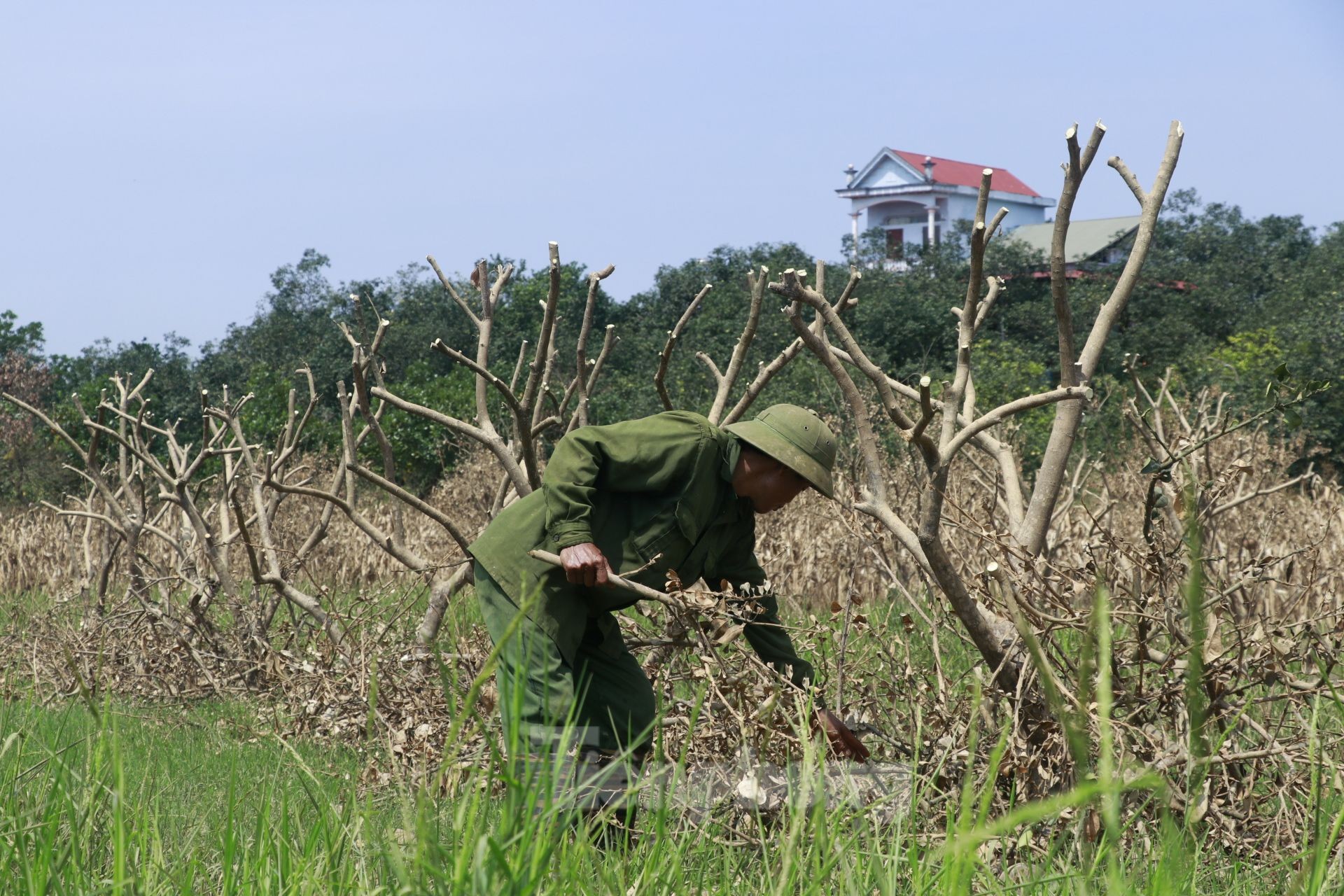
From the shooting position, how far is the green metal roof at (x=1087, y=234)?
178ft

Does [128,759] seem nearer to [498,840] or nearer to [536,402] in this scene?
[536,402]

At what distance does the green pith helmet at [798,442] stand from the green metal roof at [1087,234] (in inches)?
1991

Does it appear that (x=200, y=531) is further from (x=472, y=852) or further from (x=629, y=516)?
(x=472, y=852)

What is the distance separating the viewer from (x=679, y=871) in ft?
8.77

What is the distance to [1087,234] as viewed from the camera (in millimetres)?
57750

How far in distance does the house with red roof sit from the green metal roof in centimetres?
1610

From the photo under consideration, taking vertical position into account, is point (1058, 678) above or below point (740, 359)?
below

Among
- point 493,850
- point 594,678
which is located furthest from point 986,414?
point 493,850

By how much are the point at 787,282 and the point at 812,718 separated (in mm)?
1405

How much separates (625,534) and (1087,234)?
57.0 metres

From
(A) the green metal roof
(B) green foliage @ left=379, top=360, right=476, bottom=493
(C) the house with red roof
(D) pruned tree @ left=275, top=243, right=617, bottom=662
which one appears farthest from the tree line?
(C) the house with red roof

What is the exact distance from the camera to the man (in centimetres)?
421

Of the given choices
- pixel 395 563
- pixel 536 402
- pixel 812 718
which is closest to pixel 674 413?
pixel 812 718

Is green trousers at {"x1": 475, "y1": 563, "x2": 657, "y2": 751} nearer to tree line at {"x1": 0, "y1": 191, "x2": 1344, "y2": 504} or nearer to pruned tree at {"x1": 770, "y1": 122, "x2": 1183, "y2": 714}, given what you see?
pruned tree at {"x1": 770, "y1": 122, "x2": 1183, "y2": 714}
